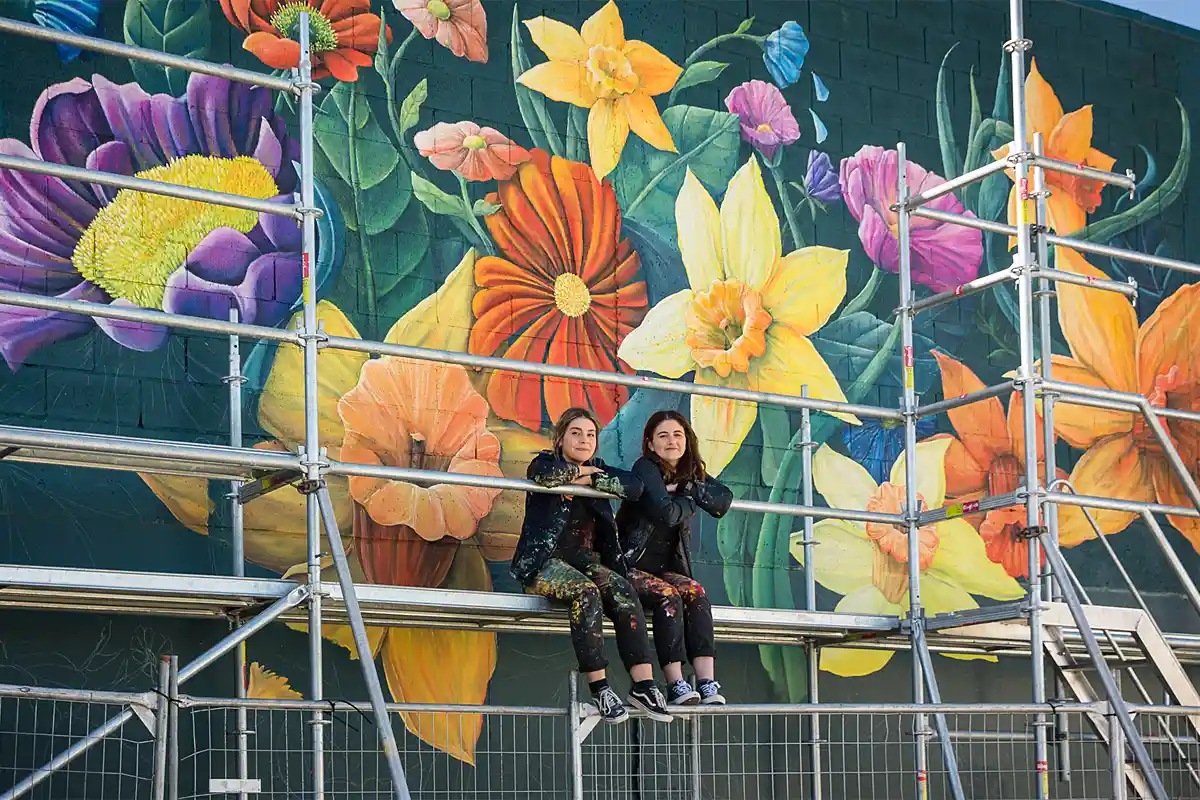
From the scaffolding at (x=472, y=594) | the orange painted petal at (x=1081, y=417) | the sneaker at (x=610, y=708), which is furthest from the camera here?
the orange painted petal at (x=1081, y=417)

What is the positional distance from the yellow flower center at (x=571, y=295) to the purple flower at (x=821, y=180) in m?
1.46

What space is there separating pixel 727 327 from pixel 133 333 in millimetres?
2896

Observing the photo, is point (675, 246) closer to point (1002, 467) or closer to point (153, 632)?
point (1002, 467)

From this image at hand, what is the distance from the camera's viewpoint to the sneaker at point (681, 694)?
6.14 m

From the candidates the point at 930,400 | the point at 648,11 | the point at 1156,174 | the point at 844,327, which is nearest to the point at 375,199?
the point at 648,11

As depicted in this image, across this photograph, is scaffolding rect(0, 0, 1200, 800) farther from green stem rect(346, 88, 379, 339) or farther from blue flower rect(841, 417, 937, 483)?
green stem rect(346, 88, 379, 339)

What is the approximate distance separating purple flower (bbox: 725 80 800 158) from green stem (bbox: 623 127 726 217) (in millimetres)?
160

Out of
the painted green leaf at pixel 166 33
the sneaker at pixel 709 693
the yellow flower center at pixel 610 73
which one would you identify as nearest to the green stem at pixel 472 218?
the yellow flower center at pixel 610 73

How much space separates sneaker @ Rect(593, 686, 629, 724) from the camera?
5.75 metres

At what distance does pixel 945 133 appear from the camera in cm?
945

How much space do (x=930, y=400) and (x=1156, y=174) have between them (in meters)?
2.25

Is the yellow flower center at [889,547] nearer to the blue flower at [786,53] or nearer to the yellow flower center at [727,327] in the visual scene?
the yellow flower center at [727,327]

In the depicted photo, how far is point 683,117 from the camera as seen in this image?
334 inches

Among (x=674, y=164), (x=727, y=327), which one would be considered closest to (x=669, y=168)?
(x=674, y=164)
